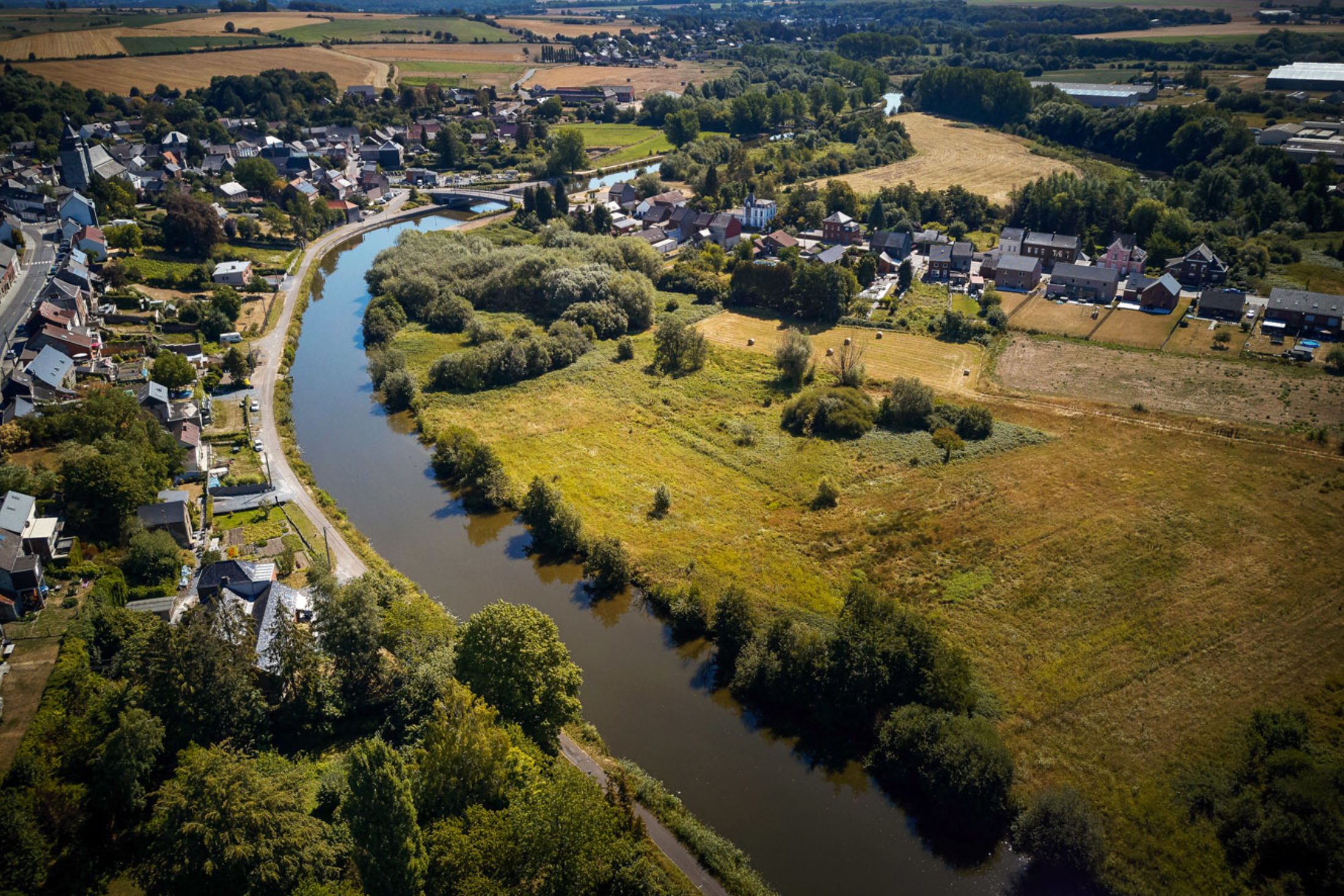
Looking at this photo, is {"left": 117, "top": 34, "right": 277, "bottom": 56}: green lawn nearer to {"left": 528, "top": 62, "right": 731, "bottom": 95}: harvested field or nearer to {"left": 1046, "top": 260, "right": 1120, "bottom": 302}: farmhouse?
{"left": 528, "top": 62, "right": 731, "bottom": 95}: harvested field

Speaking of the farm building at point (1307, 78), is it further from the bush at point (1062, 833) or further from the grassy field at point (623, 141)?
the bush at point (1062, 833)

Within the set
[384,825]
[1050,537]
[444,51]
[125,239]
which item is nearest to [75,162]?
[125,239]

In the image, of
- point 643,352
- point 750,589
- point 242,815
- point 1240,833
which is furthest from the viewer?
point 643,352

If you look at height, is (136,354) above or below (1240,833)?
above

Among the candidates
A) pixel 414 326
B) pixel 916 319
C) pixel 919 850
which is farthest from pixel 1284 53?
pixel 919 850

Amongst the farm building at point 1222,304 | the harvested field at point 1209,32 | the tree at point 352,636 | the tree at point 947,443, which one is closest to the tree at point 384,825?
the tree at point 352,636

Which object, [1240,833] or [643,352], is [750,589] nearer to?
[1240,833]
